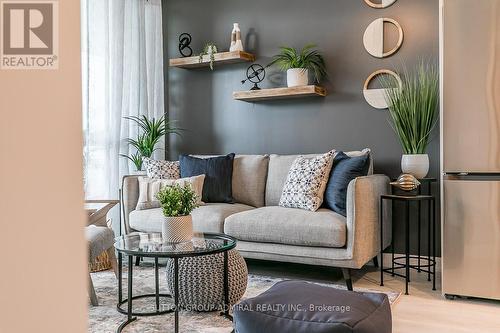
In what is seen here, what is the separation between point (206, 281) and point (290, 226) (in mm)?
816

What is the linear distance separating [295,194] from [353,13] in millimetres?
1657

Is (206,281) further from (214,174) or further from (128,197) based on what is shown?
(128,197)

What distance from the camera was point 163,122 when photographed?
4973 millimetres

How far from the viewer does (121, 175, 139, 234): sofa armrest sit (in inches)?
159

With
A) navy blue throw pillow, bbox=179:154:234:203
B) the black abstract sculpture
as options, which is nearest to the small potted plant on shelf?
the black abstract sculpture

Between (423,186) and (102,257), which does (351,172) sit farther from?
(102,257)

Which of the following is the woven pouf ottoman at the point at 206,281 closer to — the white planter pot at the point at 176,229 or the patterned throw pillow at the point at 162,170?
the white planter pot at the point at 176,229

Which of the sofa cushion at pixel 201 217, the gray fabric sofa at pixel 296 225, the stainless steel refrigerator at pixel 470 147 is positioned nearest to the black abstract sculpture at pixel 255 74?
the gray fabric sofa at pixel 296 225

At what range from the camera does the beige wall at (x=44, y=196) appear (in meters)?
0.51

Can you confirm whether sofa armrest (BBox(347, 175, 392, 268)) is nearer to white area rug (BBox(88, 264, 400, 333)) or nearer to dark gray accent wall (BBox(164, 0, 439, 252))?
white area rug (BBox(88, 264, 400, 333))

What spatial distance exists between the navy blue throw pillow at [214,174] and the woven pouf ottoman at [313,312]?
2026 mm

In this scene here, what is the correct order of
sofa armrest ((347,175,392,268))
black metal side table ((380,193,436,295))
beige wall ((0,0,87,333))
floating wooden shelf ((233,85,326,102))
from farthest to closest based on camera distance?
floating wooden shelf ((233,85,326,102)) → black metal side table ((380,193,436,295)) → sofa armrest ((347,175,392,268)) → beige wall ((0,0,87,333))

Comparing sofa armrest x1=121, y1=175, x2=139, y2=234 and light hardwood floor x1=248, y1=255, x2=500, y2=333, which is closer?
light hardwood floor x1=248, y1=255, x2=500, y2=333

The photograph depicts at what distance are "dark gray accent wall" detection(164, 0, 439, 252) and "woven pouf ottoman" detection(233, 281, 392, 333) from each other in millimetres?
2039
